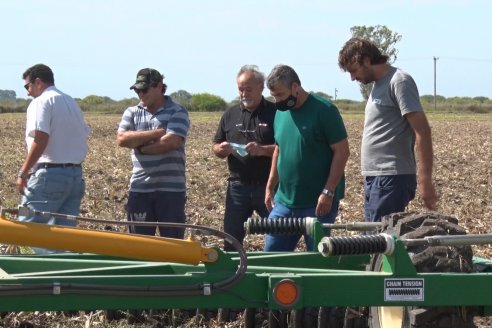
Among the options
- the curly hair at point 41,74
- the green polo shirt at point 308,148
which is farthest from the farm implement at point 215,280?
the curly hair at point 41,74

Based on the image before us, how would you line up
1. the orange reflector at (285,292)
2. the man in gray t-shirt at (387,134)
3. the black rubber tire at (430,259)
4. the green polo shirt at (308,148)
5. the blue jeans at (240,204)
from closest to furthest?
the orange reflector at (285,292) → the black rubber tire at (430,259) → the man in gray t-shirt at (387,134) → the green polo shirt at (308,148) → the blue jeans at (240,204)

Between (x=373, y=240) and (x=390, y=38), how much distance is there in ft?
376

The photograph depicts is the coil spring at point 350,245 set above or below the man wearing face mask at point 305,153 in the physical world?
below

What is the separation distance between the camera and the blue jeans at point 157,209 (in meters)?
8.05

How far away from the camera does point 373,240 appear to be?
15.5ft

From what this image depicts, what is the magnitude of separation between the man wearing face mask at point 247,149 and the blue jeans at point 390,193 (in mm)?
1381

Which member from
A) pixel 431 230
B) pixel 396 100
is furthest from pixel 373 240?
pixel 396 100

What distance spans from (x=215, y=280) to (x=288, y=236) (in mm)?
2573

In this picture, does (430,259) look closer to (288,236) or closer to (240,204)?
(288,236)

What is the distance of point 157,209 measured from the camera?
26.5 ft

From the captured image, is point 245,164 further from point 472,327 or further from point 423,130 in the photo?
point 472,327

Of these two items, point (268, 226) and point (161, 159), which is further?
point (161, 159)

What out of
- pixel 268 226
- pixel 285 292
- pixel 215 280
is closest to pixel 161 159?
pixel 268 226

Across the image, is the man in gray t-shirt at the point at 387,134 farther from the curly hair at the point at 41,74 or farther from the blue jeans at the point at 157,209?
the curly hair at the point at 41,74
